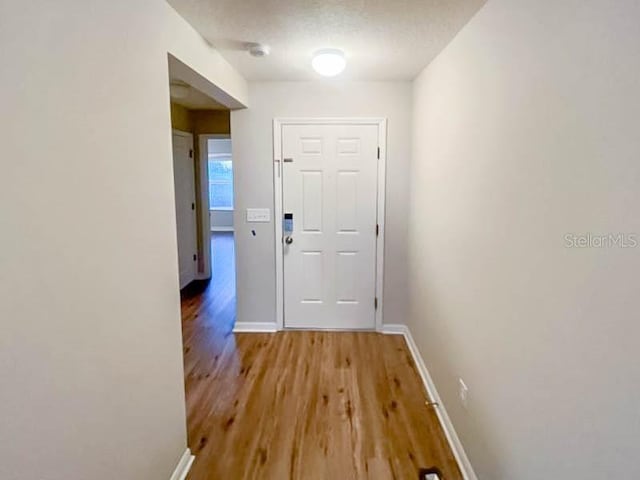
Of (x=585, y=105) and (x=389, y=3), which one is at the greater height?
(x=389, y=3)

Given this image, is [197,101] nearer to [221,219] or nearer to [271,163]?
[271,163]

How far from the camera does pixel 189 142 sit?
18.5ft

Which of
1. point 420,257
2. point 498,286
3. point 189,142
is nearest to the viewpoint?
point 498,286

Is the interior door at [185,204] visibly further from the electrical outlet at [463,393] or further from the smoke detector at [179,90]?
the electrical outlet at [463,393]

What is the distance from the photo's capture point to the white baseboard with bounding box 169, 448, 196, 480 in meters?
2.08

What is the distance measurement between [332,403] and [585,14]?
251 cm

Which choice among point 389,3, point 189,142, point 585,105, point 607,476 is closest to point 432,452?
point 607,476

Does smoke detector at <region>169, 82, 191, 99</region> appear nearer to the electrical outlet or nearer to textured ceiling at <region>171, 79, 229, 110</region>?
textured ceiling at <region>171, 79, 229, 110</region>

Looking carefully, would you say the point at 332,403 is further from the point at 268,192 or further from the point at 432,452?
the point at 268,192

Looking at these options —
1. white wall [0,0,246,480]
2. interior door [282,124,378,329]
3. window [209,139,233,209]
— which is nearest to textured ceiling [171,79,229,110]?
interior door [282,124,378,329]

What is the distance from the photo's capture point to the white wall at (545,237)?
3.34ft

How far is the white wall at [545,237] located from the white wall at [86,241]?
4.81 feet

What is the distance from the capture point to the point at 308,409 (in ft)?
9.11

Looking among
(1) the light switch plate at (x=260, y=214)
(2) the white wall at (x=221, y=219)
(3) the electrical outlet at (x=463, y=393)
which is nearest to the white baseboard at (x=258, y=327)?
(1) the light switch plate at (x=260, y=214)
